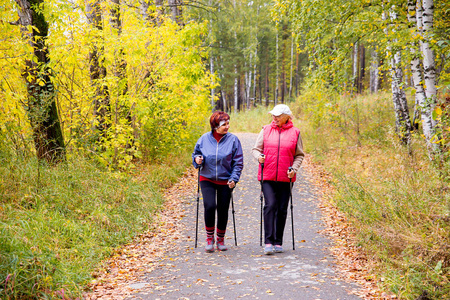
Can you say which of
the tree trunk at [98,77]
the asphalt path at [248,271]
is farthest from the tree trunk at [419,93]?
the tree trunk at [98,77]

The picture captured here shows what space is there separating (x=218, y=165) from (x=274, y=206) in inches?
41.0

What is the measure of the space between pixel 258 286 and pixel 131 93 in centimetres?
642

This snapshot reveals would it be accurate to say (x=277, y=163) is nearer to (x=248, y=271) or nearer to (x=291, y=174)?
(x=291, y=174)

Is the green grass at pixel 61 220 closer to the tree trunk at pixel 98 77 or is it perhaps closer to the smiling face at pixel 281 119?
the tree trunk at pixel 98 77

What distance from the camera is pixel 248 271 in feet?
16.9

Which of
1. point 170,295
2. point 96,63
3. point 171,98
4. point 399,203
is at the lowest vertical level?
point 170,295

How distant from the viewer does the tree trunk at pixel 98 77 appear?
8602 mm

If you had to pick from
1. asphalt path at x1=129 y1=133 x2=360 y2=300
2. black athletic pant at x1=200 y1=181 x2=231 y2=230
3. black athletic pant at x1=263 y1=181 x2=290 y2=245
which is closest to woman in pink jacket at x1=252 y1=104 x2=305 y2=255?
black athletic pant at x1=263 y1=181 x2=290 y2=245

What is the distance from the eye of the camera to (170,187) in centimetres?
1073

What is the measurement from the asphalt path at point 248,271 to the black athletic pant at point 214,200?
1.85 ft

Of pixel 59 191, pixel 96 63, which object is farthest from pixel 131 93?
pixel 59 191

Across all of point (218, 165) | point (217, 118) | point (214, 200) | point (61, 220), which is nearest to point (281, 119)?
point (217, 118)

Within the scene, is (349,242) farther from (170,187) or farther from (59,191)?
(170,187)

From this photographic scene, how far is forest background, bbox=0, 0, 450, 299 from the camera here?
4539 millimetres
